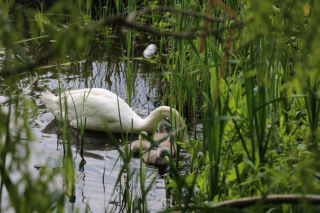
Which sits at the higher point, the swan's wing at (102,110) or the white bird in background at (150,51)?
the white bird in background at (150,51)

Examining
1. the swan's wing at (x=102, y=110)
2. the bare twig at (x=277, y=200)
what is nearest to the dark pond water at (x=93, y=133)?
the swan's wing at (x=102, y=110)

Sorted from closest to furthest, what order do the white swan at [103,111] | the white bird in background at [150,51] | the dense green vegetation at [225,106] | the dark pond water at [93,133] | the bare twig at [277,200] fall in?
the dense green vegetation at [225,106] → the bare twig at [277,200] → the dark pond water at [93,133] → the white swan at [103,111] → the white bird in background at [150,51]

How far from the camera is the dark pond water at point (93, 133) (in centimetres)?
319

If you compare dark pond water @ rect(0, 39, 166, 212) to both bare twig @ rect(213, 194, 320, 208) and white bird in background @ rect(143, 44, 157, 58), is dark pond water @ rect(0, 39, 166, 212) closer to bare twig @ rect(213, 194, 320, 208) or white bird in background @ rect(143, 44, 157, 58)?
white bird in background @ rect(143, 44, 157, 58)

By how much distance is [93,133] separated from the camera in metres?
4.68

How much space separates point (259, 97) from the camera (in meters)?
1.90

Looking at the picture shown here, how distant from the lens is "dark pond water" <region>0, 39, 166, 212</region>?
3193 mm

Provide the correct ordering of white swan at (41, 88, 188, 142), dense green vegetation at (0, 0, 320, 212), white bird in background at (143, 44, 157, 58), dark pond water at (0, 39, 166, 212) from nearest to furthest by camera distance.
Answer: dense green vegetation at (0, 0, 320, 212) → dark pond water at (0, 39, 166, 212) → white swan at (41, 88, 188, 142) → white bird in background at (143, 44, 157, 58)

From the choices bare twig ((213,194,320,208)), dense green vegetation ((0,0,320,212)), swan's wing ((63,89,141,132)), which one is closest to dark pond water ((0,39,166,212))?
swan's wing ((63,89,141,132))

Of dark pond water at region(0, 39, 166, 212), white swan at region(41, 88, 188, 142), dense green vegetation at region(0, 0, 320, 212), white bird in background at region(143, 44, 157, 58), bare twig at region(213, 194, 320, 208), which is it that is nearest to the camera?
dense green vegetation at region(0, 0, 320, 212)

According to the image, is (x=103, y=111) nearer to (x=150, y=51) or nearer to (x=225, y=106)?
(x=150, y=51)

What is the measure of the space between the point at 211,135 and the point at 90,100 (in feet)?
8.71

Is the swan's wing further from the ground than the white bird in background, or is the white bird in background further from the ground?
the white bird in background

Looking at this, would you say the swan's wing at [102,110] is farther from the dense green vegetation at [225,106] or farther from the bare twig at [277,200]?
the bare twig at [277,200]
